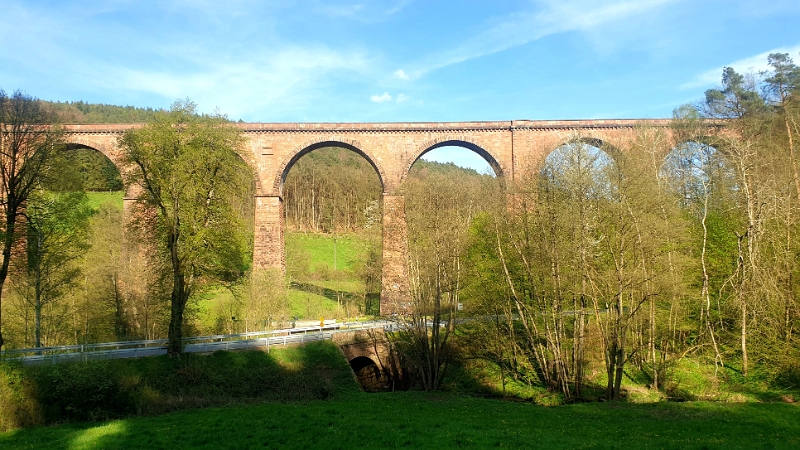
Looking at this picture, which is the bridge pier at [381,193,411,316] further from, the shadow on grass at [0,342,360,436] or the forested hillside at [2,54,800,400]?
the shadow on grass at [0,342,360,436]

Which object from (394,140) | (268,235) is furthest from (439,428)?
(394,140)

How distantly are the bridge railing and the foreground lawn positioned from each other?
16.1 feet

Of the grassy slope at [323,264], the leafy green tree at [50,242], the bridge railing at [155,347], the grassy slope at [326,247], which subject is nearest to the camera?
the bridge railing at [155,347]

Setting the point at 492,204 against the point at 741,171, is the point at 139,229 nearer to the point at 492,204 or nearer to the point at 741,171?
the point at 492,204

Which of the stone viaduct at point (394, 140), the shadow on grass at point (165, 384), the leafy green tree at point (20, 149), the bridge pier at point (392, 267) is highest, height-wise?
the stone viaduct at point (394, 140)

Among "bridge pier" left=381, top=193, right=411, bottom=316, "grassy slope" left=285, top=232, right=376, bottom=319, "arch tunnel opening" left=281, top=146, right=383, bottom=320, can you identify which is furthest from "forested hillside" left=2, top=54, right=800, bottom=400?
"arch tunnel opening" left=281, top=146, right=383, bottom=320

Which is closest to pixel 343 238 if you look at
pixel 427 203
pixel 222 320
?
pixel 222 320

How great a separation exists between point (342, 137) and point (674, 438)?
2531 cm

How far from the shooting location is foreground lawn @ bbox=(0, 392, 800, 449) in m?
9.88

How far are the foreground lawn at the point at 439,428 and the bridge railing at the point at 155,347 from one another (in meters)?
4.91

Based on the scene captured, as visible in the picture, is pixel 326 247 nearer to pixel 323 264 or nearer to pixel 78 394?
pixel 323 264

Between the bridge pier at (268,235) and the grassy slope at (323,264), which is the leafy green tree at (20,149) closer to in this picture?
the bridge pier at (268,235)

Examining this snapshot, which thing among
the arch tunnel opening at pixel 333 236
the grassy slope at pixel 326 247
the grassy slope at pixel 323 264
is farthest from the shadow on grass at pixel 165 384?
the grassy slope at pixel 326 247

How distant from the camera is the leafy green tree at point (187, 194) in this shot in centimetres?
1733
